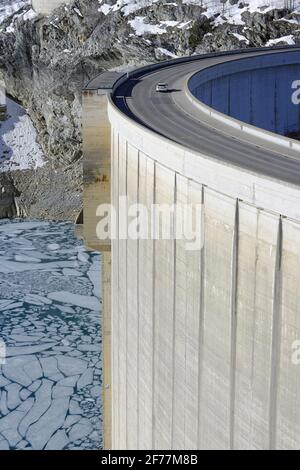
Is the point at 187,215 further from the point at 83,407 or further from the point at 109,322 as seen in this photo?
the point at 83,407

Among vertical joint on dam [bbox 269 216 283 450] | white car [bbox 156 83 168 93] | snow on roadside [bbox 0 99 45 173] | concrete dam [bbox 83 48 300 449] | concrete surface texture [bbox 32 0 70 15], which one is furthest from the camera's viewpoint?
concrete surface texture [bbox 32 0 70 15]

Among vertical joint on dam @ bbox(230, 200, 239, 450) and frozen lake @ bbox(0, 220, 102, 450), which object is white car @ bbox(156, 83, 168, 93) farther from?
vertical joint on dam @ bbox(230, 200, 239, 450)

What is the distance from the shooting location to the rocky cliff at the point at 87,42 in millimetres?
71188

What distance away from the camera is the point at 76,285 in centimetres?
5366

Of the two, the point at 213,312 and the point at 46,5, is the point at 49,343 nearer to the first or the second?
the point at 213,312

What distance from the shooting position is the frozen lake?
34.0 meters

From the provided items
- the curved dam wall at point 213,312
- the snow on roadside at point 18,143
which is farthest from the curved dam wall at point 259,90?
the snow on roadside at point 18,143

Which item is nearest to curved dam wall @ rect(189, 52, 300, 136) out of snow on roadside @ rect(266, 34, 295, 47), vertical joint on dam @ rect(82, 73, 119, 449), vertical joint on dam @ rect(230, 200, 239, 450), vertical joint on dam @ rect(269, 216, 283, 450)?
vertical joint on dam @ rect(82, 73, 119, 449)

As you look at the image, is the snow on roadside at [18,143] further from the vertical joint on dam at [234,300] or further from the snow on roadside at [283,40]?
the vertical joint on dam at [234,300]

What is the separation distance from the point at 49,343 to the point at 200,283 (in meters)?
26.7

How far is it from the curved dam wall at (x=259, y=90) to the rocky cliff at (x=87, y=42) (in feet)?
62.9

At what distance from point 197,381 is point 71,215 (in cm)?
5513

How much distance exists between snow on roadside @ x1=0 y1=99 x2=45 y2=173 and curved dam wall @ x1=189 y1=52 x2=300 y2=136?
112 ft

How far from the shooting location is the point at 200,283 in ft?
59.6
